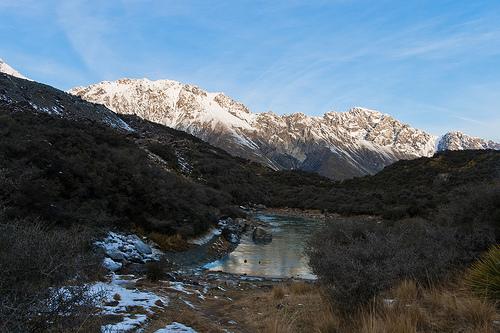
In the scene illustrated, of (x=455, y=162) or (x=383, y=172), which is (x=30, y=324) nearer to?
(x=455, y=162)

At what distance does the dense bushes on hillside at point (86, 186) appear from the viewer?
16.8 m

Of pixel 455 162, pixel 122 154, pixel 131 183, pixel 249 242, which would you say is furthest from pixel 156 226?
pixel 455 162

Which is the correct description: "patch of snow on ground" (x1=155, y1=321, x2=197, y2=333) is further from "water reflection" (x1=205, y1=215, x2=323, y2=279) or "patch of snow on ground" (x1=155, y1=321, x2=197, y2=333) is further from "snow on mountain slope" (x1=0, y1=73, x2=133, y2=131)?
"snow on mountain slope" (x1=0, y1=73, x2=133, y2=131)

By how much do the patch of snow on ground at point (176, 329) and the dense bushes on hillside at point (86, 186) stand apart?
864cm

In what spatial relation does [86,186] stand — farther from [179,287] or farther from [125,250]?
[179,287]

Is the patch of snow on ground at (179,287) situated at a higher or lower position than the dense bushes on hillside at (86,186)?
lower

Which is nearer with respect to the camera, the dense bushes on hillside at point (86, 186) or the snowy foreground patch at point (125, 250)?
the snowy foreground patch at point (125, 250)

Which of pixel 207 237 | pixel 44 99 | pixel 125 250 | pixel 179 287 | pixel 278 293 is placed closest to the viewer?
pixel 278 293

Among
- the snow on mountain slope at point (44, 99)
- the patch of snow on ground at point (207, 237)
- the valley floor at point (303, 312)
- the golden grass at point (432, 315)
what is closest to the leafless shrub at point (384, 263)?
the valley floor at point (303, 312)

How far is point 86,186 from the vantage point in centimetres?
2134

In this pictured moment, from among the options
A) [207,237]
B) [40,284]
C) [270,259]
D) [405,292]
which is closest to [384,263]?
[405,292]

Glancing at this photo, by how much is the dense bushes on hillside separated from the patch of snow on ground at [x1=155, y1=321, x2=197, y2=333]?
8.64 metres

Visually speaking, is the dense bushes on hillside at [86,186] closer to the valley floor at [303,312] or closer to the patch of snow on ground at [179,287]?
the patch of snow on ground at [179,287]

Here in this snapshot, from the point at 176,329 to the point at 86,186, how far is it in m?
15.5
